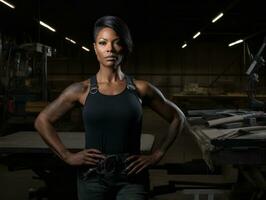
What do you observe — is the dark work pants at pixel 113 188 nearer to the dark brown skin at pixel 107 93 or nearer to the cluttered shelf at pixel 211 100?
the dark brown skin at pixel 107 93

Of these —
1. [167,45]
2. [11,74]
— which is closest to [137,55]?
[167,45]

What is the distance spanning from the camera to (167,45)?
58.1 ft

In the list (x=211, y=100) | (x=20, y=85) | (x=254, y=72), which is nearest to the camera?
(x=254, y=72)

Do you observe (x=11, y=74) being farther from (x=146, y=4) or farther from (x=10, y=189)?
(x=10, y=189)

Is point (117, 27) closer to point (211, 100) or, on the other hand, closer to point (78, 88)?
point (78, 88)

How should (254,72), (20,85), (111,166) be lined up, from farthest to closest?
(20,85) < (254,72) < (111,166)

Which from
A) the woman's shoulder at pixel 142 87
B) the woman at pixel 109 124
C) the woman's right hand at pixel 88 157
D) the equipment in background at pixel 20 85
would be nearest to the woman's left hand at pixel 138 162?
the woman at pixel 109 124

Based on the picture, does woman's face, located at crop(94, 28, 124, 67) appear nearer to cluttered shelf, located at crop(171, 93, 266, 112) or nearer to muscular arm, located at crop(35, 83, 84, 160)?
muscular arm, located at crop(35, 83, 84, 160)

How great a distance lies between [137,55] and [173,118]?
16.0 meters

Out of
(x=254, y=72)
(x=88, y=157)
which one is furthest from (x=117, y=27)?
(x=254, y=72)

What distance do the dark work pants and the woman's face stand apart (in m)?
0.44

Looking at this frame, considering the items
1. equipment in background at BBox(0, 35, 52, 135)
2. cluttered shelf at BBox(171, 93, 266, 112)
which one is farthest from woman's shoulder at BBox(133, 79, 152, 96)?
cluttered shelf at BBox(171, 93, 266, 112)

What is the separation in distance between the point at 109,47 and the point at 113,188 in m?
0.54

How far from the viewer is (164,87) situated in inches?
691
